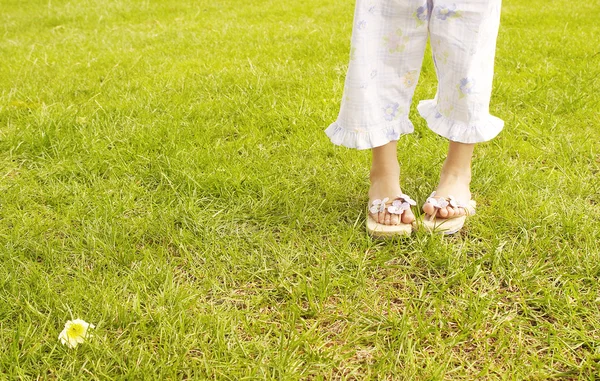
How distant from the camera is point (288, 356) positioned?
1.14m

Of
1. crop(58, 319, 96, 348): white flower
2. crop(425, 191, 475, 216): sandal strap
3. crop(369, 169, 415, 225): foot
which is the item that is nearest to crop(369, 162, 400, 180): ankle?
crop(369, 169, 415, 225): foot

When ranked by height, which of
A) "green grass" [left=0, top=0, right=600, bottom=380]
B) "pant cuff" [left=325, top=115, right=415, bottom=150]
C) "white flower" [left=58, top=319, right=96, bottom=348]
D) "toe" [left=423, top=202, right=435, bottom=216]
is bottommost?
"green grass" [left=0, top=0, right=600, bottom=380]

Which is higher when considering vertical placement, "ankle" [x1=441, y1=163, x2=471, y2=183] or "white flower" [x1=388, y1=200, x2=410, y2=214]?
"ankle" [x1=441, y1=163, x2=471, y2=183]

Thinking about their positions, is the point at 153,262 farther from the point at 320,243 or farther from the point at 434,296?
the point at 434,296

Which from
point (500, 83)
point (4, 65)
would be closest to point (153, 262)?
point (500, 83)

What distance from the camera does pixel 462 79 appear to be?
4.94ft

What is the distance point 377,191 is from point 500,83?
140 cm

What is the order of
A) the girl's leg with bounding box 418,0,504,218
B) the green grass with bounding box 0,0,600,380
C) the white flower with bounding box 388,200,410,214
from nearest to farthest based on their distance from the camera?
1. the green grass with bounding box 0,0,600,380
2. the girl's leg with bounding box 418,0,504,218
3. the white flower with bounding box 388,200,410,214

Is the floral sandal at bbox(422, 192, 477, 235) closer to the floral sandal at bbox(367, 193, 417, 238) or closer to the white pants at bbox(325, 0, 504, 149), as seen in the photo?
the floral sandal at bbox(367, 193, 417, 238)

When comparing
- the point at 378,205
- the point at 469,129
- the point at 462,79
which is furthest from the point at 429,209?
the point at 462,79

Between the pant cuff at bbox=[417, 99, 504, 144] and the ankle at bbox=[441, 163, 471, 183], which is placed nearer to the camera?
the pant cuff at bbox=[417, 99, 504, 144]

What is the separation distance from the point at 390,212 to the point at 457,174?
265 millimetres

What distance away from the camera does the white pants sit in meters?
1.47

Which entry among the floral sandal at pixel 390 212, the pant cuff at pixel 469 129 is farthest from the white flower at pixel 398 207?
the pant cuff at pixel 469 129
